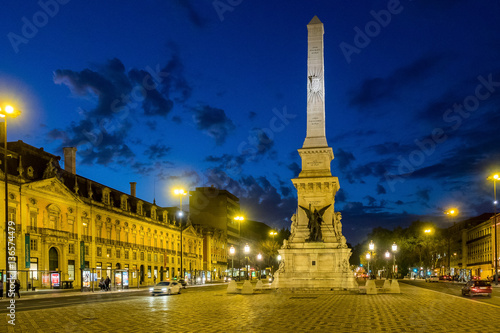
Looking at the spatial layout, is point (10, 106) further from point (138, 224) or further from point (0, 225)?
point (138, 224)

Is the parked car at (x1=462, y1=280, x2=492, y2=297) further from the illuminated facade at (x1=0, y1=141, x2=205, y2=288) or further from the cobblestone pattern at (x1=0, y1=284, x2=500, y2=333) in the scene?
the illuminated facade at (x1=0, y1=141, x2=205, y2=288)

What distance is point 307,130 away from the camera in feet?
155

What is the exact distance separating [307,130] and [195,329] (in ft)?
109

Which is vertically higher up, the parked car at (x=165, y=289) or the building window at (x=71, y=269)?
the parked car at (x=165, y=289)

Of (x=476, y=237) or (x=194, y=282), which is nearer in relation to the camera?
(x=194, y=282)

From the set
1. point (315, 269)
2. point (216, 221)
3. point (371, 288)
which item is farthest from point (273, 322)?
point (216, 221)

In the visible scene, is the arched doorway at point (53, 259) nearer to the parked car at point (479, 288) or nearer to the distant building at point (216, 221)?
the parked car at point (479, 288)

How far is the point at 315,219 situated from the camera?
42.6m

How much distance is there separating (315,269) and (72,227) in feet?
110

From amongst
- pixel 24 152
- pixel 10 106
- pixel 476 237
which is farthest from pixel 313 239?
pixel 476 237

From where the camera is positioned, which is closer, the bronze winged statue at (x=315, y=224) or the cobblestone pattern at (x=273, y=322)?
the cobblestone pattern at (x=273, y=322)

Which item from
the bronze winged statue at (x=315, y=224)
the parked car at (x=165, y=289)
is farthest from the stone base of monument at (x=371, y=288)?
the parked car at (x=165, y=289)

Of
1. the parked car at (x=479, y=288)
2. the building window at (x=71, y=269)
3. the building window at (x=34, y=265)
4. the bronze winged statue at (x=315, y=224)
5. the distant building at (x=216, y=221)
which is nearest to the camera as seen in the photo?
the parked car at (x=479, y=288)

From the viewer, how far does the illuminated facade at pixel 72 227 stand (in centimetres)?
5191
